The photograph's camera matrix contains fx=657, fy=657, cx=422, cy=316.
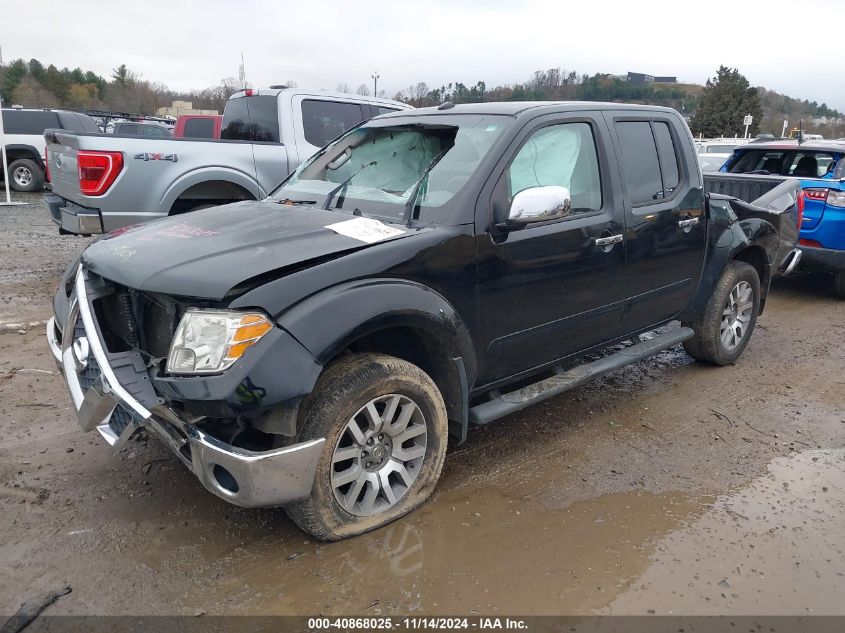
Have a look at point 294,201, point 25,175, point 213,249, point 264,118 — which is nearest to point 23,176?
point 25,175

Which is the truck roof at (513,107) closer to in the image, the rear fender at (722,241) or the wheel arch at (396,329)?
the rear fender at (722,241)

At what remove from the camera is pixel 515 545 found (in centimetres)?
295

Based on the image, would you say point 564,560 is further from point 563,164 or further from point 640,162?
point 640,162

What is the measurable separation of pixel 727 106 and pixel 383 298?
44647 mm

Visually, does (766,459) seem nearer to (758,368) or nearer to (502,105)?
(758,368)

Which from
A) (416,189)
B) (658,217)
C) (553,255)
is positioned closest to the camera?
(416,189)

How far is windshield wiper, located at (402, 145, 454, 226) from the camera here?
10.9 feet

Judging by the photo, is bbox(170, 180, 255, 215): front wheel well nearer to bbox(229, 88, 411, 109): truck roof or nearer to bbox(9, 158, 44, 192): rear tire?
bbox(229, 88, 411, 109): truck roof

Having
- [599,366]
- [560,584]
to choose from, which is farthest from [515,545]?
[599,366]

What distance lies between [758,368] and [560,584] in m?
3.46

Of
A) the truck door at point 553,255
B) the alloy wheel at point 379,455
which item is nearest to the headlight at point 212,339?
the alloy wheel at point 379,455

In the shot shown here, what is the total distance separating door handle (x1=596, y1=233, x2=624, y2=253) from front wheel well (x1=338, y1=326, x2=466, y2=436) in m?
1.22

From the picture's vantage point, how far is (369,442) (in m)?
2.95

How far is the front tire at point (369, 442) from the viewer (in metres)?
2.73
